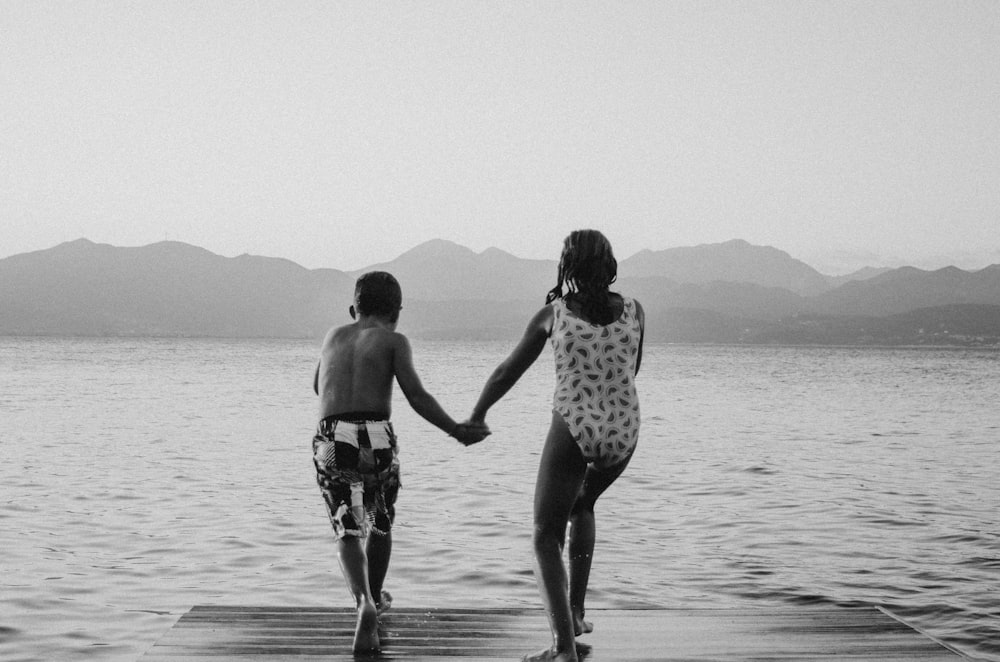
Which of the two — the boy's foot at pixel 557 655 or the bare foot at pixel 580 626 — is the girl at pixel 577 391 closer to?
the boy's foot at pixel 557 655

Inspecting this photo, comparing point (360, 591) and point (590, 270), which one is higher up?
point (590, 270)

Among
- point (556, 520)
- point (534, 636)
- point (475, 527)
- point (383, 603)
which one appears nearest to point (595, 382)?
point (556, 520)

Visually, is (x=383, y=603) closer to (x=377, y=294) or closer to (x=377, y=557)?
(x=377, y=557)

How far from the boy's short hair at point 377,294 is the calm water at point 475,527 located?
3549 millimetres

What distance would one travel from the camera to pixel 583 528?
5715 mm

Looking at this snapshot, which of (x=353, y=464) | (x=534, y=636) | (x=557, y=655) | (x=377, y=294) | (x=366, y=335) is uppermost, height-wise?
(x=377, y=294)

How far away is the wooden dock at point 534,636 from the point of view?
568 cm

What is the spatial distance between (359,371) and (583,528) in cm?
143

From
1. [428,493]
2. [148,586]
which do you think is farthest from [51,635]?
[428,493]

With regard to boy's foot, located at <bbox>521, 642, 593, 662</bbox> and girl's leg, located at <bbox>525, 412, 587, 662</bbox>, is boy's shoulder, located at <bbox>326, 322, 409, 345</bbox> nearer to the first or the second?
girl's leg, located at <bbox>525, 412, 587, 662</bbox>

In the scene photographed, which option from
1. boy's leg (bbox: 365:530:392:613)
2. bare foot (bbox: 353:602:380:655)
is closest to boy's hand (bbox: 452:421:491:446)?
boy's leg (bbox: 365:530:392:613)

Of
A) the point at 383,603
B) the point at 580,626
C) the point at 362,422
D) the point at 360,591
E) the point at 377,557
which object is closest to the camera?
the point at 360,591

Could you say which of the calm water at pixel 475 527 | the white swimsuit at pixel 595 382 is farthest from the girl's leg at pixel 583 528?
the calm water at pixel 475 527

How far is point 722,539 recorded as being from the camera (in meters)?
13.1
